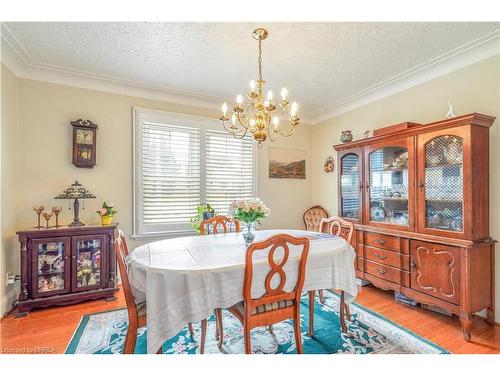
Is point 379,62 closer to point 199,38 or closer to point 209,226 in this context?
point 199,38

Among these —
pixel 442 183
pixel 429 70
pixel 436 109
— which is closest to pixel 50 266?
pixel 442 183

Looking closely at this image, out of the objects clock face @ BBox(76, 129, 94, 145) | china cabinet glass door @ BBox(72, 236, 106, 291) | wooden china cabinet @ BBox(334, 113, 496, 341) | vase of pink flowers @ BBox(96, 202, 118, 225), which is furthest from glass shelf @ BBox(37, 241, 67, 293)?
wooden china cabinet @ BBox(334, 113, 496, 341)

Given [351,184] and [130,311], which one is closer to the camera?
[130,311]

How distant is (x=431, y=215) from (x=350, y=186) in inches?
42.4

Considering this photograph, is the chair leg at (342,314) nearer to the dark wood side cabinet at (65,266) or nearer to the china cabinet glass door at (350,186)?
the china cabinet glass door at (350,186)

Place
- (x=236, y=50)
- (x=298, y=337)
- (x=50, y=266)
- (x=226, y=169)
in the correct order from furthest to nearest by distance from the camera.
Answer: (x=226, y=169), (x=50, y=266), (x=236, y=50), (x=298, y=337)

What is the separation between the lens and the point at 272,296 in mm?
1739

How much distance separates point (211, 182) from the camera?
12.6 ft

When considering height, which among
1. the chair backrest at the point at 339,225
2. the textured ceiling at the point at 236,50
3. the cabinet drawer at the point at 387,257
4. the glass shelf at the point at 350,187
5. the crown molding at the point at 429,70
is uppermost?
the textured ceiling at the point at 236,50

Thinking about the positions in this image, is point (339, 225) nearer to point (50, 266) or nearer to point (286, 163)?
point (286, 163)

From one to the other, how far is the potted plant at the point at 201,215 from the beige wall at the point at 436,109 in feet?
6.54

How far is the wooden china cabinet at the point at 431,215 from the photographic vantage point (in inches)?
86.7

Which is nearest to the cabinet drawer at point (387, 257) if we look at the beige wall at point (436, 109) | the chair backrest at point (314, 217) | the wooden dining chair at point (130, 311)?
the beige wall at point (436, 109)

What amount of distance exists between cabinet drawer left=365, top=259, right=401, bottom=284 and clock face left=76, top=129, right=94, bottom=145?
11.8ft
